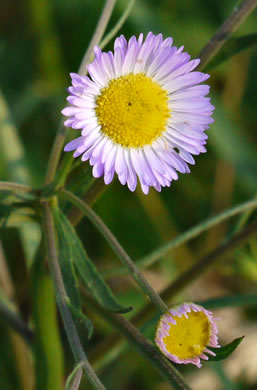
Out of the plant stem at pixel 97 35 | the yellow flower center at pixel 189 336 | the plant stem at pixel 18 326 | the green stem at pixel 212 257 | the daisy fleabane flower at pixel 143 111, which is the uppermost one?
the plant stem at pixel 97 35

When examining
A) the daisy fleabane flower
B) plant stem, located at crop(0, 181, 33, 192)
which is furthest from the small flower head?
plant stem, located at crop(0, 181, 33, 192)

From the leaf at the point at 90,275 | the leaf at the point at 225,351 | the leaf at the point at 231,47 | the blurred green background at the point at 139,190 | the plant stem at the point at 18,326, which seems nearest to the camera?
the leaf at the point at 225,351

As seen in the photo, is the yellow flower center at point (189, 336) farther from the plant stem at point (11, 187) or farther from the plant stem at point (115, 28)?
the plant stem at point (115, 28)

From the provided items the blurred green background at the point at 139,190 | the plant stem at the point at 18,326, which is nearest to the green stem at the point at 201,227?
the plant stem at the point at 18,326

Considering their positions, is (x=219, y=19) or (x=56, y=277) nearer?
(x=56, y=277)

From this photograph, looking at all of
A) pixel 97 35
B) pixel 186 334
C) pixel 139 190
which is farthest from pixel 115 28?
pixel 139 190

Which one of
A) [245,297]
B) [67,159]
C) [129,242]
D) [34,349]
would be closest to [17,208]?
[67,159]

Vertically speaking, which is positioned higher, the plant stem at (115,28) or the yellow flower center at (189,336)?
the plant stem at (115,28)

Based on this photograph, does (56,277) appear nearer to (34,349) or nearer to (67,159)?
(67,159)
